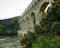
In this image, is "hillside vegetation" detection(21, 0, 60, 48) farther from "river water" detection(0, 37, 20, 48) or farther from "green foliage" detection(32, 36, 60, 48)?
"river water" detection(0, 37, 20, 48)

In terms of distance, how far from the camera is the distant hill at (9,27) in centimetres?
7290

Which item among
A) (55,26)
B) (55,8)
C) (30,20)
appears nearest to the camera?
(55,26)

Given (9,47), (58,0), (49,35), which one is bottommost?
(9,47)

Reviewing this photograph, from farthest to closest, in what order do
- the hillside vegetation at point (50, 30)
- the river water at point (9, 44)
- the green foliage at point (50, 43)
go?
the river water at point (9, 44)
the hillside vegetation at point (50, 30)
the green foliage at point (50, 43)

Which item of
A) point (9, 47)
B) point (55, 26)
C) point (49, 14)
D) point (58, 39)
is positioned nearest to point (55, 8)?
point (49, 14)

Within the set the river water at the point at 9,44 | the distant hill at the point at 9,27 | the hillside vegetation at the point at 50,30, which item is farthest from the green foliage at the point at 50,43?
the distant hill at the point at 9,27

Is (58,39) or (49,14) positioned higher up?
(49,14)

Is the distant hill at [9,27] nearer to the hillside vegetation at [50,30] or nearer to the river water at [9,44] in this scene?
the river water at [9,44]

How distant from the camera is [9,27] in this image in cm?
7881

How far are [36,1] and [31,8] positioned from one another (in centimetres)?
322

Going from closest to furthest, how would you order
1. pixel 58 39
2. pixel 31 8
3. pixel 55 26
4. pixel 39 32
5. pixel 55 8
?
pixel 58 39
pixel 55 26
pixel 55 8
pixel 39 32
pixel 31 8

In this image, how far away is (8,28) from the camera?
77.2m

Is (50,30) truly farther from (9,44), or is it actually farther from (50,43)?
(9,44)

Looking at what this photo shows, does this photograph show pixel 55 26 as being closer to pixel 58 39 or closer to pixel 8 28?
pixel 58 39
